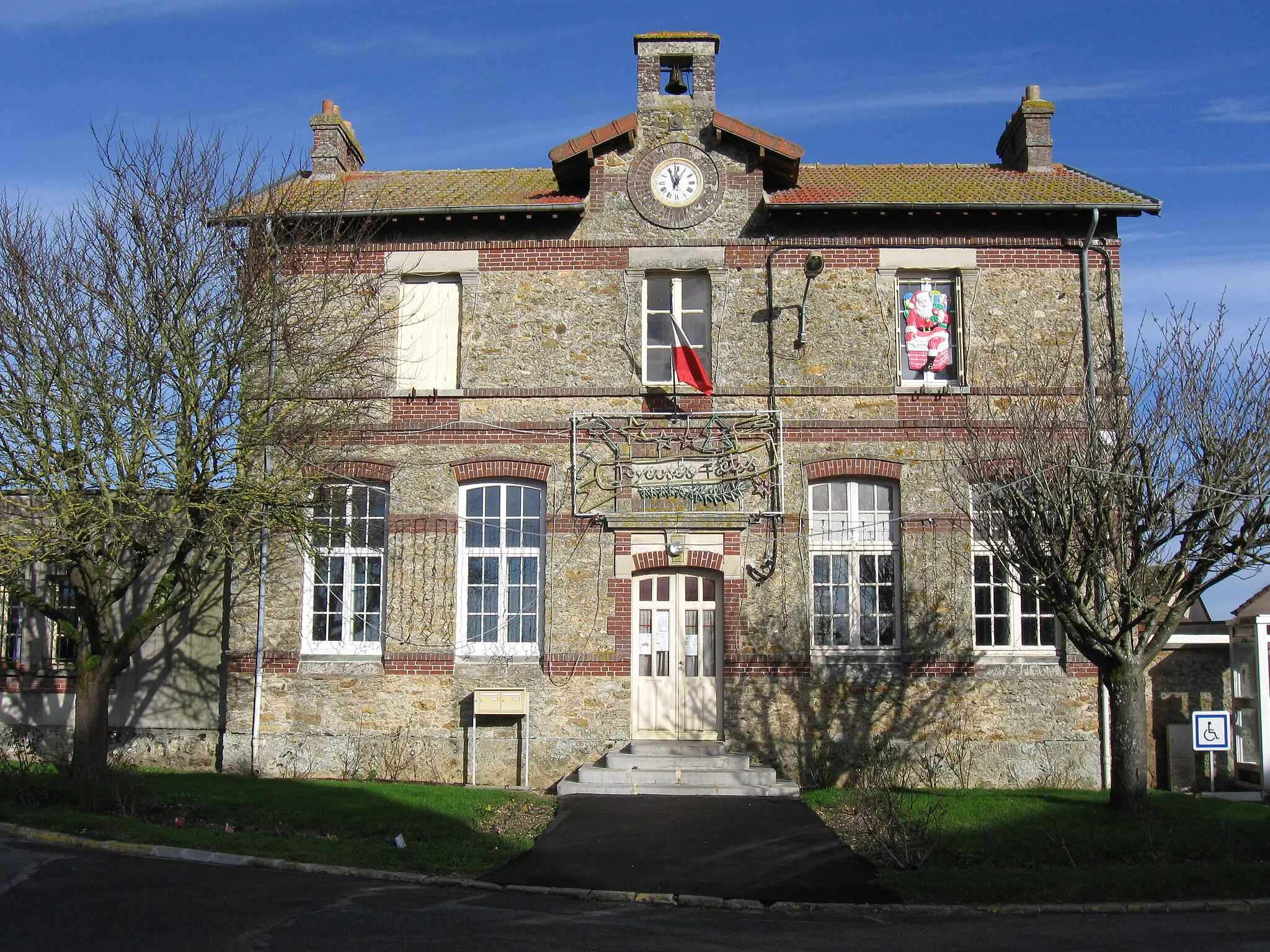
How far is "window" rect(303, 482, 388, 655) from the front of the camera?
15.3 meters

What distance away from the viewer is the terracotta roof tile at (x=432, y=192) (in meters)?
15.6

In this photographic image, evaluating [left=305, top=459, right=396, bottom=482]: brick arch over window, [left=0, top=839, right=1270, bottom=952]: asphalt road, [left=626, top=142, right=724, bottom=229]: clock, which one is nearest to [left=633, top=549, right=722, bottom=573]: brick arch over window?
[left=305, top=459, right=396, bottom=482]: brick arch over window

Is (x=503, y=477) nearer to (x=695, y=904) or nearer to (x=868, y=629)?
(x=868, y=629)

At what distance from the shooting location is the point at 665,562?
15.0m

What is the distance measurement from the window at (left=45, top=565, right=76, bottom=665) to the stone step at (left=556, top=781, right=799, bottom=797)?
7.24m

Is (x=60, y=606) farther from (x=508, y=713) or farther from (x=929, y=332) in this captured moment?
(x=929, y=332)

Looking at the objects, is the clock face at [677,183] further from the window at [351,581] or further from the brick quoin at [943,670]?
the brick quoin at [943,670]

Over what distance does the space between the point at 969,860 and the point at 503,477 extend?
7819mm

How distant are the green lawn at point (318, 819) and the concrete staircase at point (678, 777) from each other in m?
0.76

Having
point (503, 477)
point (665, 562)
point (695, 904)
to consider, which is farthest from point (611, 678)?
point (695, 904)

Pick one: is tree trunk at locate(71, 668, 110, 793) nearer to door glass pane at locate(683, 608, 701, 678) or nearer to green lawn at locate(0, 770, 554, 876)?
green lawn at locate(0, 770, 554, 876)

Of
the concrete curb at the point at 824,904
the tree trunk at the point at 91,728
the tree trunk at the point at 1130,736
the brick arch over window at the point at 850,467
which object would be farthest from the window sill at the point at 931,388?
the tree trunk at the point at 91,728

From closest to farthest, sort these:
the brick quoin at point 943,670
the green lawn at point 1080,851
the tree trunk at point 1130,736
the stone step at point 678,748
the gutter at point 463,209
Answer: the green lawn at point 1080,851 → the tree trunk at point 1130,736 → the stone step at point 678,748 → the brick quoin at point 943,670 → the gutter at point 463,209

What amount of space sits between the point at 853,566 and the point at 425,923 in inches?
340
